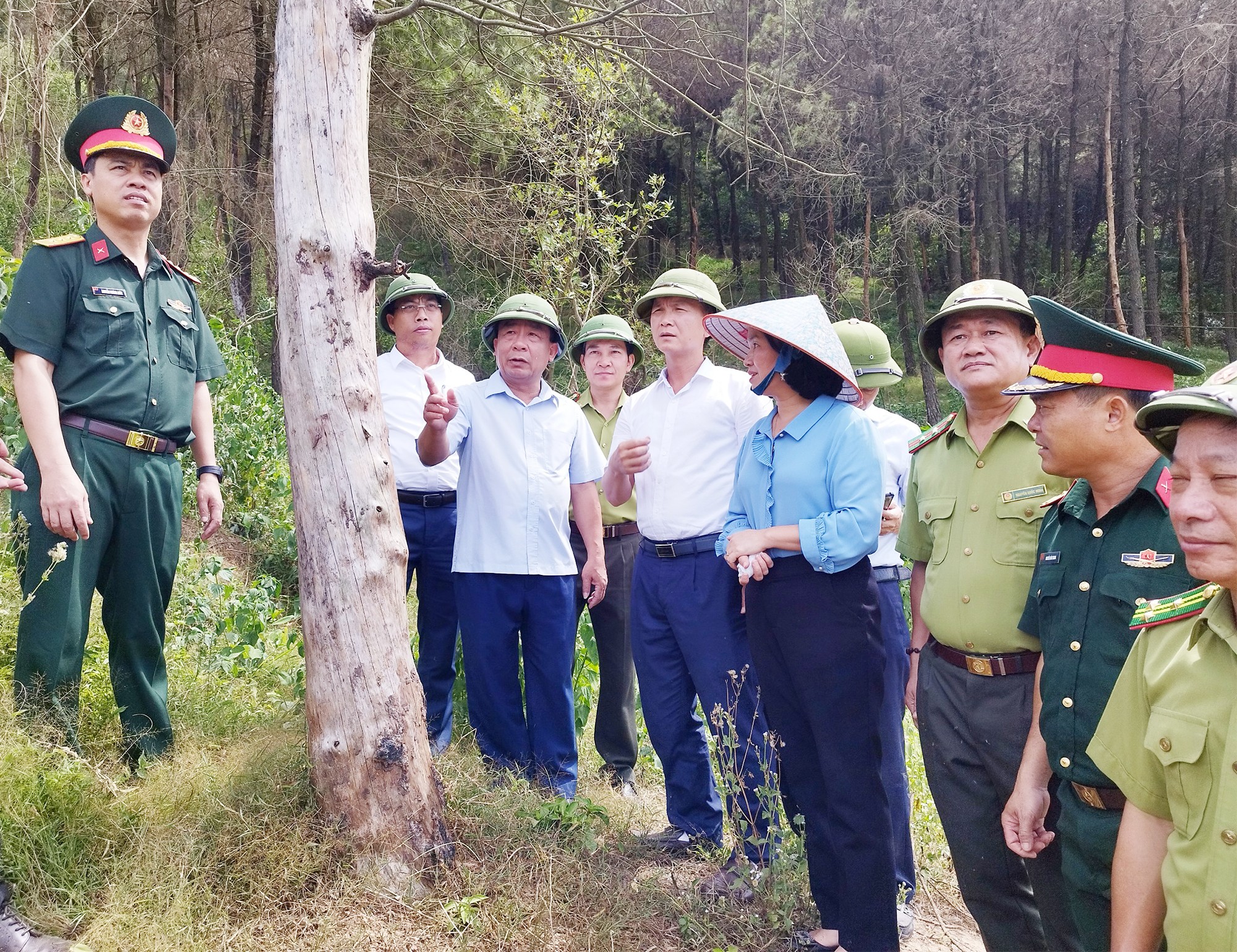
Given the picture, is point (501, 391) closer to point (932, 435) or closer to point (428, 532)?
point (428, 532)

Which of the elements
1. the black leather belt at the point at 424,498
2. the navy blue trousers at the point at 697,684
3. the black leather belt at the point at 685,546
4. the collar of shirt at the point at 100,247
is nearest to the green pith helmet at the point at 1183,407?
the navy blue trousers at the point at 697,684

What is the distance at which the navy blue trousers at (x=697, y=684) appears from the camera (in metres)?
3.51

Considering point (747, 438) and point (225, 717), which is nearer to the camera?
point (747, 438)

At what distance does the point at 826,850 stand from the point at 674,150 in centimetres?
2877

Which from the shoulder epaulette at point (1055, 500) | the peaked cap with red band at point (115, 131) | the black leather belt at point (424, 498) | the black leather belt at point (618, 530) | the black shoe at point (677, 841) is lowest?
the black shoe at point (677, 841)

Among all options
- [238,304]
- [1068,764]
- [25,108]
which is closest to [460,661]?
[1068,764]

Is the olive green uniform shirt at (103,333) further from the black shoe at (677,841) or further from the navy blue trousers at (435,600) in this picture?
the black shoe at (677,841)

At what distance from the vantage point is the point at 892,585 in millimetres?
3994

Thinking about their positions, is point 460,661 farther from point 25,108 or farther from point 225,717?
point 25,108

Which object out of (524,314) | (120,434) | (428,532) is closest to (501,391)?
(524,314)

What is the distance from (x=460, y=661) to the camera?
4676mm

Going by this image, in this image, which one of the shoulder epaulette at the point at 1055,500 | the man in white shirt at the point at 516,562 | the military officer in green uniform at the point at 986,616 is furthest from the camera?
the man in white shirt at the point at 516,562

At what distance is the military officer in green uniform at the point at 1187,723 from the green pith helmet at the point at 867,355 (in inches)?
96.9

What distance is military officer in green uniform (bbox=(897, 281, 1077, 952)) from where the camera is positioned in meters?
2.59
